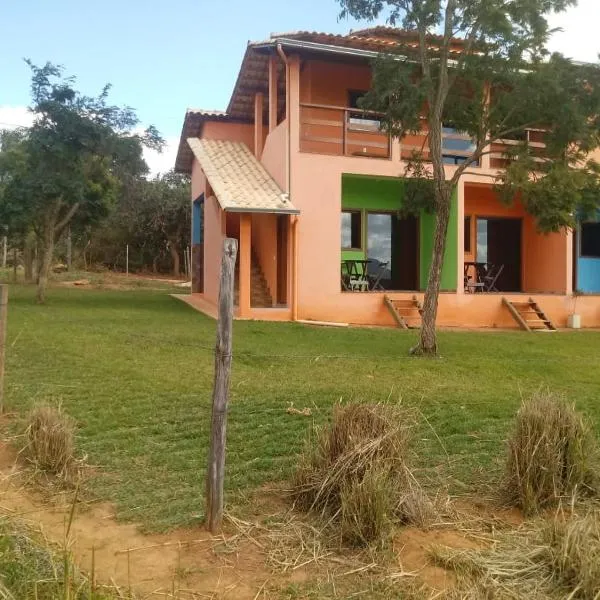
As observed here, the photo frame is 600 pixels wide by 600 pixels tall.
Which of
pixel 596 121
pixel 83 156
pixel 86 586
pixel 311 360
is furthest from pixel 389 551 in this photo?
pixel 83 156

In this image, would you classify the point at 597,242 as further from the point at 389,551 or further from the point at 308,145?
the point at 389,551

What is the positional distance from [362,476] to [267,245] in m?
12.5

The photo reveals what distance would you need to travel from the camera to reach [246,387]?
22.5 ft

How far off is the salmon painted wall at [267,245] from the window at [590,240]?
844 centimetres

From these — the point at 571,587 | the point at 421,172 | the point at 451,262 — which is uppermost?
the point at 421,172

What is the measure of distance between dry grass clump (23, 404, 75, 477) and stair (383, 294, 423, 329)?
10.1 meters

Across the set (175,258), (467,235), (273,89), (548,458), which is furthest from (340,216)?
(175,258)

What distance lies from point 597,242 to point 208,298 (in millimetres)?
10688

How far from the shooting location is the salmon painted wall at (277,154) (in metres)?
14.0

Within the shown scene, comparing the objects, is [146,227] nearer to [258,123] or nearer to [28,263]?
[28,263]

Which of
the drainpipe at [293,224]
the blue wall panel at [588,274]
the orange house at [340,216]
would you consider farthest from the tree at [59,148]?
the blue wall panel at [588,274]

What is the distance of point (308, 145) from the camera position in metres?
14.8

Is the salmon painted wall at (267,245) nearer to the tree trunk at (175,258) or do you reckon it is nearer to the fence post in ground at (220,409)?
the fence post in ground at (220,409)

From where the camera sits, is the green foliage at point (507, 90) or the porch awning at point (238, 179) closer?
the green foliage at point (507, 90)
